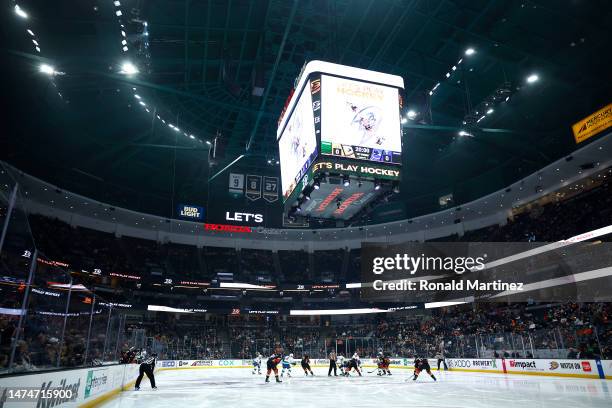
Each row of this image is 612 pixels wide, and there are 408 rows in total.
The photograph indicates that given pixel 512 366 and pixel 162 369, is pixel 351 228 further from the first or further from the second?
pixel 512 366

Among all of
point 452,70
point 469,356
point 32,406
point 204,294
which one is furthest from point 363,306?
point 32,406

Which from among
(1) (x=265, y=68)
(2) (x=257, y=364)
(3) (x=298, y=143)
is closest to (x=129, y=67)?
(3) (x=298, y=143)

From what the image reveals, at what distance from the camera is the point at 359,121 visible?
11.7 meters

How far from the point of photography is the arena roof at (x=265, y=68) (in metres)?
15.5

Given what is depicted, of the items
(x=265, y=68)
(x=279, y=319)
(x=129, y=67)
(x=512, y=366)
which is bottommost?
(x=512, y=366)

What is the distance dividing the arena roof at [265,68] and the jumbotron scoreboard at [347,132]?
2.44 m

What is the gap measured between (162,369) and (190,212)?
1230 cm

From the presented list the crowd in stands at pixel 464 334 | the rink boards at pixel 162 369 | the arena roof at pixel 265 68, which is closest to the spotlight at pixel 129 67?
the arena roof at pixel 265 68

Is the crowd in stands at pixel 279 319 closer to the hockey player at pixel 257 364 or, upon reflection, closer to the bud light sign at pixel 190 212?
the hockey player at pixel 257 364

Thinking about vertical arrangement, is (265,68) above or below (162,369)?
above

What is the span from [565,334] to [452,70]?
12318mm

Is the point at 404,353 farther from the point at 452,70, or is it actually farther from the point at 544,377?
the point at 452,70

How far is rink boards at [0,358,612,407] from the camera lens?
18.9 feet

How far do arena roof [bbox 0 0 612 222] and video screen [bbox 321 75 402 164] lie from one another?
2.60 m
